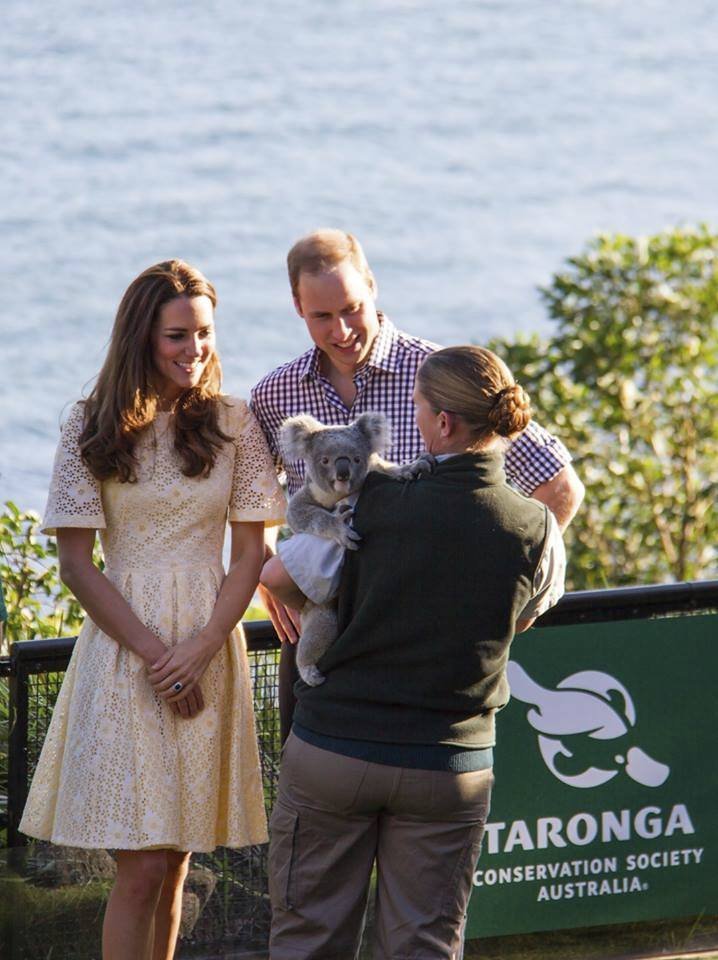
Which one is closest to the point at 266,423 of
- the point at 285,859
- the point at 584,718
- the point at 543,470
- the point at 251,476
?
the point at 251,476

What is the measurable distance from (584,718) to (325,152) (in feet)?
29.0

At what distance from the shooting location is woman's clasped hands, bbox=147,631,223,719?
128 inches

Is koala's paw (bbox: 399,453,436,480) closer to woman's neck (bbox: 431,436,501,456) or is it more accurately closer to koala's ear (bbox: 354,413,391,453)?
woman's neck (bbox: 431,436,501,456)

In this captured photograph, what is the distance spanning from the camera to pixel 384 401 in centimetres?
345

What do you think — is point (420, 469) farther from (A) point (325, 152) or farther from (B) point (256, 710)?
(A) point (325, 152)

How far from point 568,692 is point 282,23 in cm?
909

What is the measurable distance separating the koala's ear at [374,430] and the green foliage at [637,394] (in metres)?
5.17

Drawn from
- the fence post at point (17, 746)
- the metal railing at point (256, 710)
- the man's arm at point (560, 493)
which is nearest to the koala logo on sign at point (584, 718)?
the metal railing at point (256, 710)

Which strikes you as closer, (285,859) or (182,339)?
(285,859)

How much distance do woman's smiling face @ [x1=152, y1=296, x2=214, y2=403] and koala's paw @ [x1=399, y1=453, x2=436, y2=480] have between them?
2.67ft

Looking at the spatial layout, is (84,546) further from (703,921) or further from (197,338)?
(703,921)

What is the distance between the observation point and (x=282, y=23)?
1191 centimetres

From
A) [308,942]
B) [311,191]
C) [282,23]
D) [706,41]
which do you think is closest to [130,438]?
[308,942]

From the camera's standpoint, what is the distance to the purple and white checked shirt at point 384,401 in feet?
11.3
